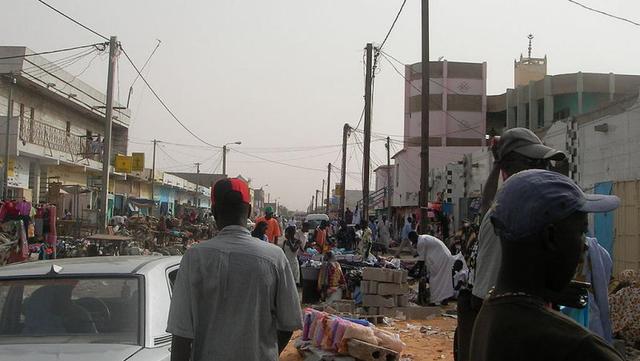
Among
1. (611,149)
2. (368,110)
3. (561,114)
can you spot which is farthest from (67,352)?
(561,114)

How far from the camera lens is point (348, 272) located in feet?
43.8

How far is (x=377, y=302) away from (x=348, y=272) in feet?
6.58

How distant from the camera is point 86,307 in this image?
419 cm

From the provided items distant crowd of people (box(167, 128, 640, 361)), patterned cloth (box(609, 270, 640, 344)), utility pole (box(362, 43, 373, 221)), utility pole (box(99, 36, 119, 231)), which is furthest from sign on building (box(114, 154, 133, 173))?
distant crowd of people (box(167, 128, 640, 361))

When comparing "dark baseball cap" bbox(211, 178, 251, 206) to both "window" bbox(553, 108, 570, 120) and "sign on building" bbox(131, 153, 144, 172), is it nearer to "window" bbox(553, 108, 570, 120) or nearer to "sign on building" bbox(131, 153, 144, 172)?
"sign on building" bbox(131, 153, 144, 172)

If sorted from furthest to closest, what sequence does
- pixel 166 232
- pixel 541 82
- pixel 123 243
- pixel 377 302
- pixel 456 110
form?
pixel 456 110
pixel 541 82
pixel 166 232
pixel 123 243
pixel 377 302

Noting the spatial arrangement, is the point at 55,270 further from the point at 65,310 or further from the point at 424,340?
the point at 424,340

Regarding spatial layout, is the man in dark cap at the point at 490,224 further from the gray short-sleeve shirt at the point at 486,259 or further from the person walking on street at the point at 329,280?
the person walking on street at the point at 329,280

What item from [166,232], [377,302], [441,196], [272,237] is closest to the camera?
[377,302]

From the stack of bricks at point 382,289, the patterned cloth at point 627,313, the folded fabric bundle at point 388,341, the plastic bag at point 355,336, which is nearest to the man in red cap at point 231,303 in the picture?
the plastic bag at point 355,336

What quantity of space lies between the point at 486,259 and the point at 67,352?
2346 mm

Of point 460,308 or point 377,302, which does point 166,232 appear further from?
point 460,308

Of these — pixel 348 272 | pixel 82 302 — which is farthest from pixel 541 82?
pixel 82 302

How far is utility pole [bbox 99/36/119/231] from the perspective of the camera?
19.8m
